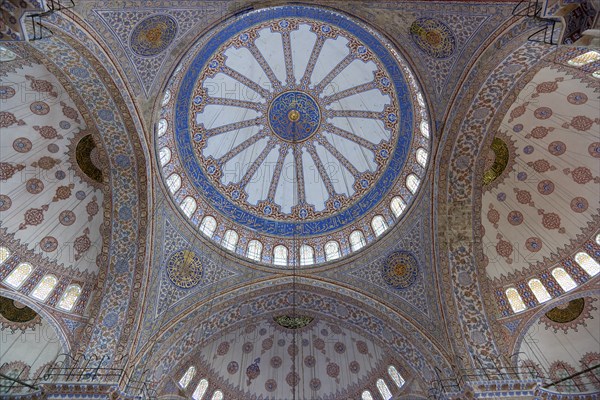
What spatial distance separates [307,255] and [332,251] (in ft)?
2.40

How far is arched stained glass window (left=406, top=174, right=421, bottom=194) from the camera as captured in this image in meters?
10.5

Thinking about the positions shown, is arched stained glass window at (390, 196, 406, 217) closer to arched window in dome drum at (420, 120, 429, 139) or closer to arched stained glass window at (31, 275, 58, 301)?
arched window in dome drum at (420, 120, 429, 139)

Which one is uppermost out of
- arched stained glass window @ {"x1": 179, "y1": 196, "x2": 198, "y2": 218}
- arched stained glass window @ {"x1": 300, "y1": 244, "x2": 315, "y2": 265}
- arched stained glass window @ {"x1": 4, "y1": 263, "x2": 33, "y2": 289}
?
arched stained glass window @ {"x1": 179, "y1": 196, "x2": 198, "y2": 218}

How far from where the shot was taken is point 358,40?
32.8 ft

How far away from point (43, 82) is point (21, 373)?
6.52 metres

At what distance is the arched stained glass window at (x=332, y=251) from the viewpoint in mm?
11000

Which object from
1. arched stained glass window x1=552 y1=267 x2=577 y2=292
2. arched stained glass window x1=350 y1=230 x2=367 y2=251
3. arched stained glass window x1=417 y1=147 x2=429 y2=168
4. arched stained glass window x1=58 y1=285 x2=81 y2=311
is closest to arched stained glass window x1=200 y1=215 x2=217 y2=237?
arched stained glass window x1=58 y1=285 x2=81 y2=311

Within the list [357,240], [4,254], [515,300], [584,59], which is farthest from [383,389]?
[4,254]

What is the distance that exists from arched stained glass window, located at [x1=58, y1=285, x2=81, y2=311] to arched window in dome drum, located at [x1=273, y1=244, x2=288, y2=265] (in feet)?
16.2

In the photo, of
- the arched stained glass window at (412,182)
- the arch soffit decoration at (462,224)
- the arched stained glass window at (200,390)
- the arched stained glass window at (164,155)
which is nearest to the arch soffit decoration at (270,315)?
the arch soffit decoration at (462,224)

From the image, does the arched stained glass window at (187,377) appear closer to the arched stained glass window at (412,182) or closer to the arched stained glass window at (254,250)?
the arched stained glass window at (254,250)

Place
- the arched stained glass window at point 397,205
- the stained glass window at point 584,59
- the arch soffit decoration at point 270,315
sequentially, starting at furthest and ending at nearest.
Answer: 1. the arched stained glass window at point 397,205
2. the arch soffit decoration at point 270,315
3. the stained glass window at point 584,59

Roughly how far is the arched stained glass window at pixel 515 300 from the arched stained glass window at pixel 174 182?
8945mm

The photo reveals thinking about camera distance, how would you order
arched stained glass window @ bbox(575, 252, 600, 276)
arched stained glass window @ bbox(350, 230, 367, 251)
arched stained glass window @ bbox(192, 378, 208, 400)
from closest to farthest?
arched stained glass window @ bbox(575, 252, 600, 276)
arched stained glass window @ bbox(350, 230, 367, 251)
arched stained glass window @ bbox(192, 378, 208, 400)
